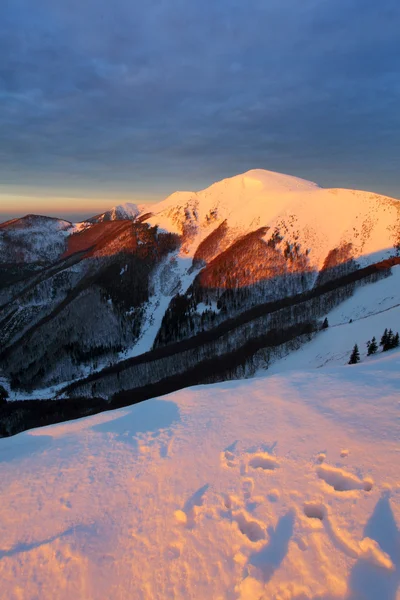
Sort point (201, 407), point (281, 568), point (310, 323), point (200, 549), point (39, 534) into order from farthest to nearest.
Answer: point (310, 323) < point (201, 407) < point (39, 534) < point (200, 549) < point (281, 568)

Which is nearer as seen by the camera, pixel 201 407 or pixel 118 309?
pixel 201 407

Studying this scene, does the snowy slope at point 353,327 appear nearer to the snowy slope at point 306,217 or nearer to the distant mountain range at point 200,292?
the distant mountain range at point 200,292

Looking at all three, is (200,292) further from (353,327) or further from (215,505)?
(215,505)

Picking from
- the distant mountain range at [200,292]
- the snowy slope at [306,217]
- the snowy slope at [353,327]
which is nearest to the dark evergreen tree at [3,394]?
the distant mountain range at [200,292]

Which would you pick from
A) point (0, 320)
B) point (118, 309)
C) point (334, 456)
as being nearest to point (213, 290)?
point (118, 309)

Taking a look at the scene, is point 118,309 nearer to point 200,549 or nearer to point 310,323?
point 310,323

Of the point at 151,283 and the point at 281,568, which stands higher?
the point at 151,283

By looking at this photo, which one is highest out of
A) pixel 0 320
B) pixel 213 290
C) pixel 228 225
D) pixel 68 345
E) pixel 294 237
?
pixel 228 225
